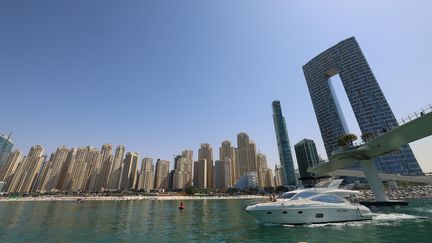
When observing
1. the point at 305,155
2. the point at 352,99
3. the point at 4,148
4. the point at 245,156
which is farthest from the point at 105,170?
the point at 352,99

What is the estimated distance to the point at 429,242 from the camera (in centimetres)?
1352

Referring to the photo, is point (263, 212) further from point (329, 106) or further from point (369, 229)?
point (329, 106)

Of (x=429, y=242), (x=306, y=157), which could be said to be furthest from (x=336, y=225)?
(x=306, y=157)

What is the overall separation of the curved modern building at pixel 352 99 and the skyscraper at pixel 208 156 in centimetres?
9103

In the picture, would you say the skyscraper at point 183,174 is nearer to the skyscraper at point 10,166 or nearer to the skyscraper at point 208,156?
the skyscraper at point 208,156

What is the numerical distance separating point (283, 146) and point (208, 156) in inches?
2591

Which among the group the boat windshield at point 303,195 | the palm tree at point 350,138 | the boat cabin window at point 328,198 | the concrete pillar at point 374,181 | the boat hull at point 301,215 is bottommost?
the boat hull at point 301,215

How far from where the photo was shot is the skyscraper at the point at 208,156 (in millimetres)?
170500

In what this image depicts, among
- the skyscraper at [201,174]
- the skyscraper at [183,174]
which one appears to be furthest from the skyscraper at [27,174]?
the skyscraper at [201,174]

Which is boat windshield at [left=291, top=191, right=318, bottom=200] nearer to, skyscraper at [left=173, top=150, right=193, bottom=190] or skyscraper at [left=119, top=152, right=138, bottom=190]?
skyscraper at [left=119, top=152, right=138, bottom=190]

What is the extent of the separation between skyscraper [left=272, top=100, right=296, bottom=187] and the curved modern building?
3804cm

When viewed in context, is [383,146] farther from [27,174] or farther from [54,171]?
[27,174]

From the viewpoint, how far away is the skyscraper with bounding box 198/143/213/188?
170m

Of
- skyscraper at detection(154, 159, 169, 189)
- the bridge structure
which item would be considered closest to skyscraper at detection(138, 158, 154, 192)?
skyscraper at detection(154, 159, 169, 189)
